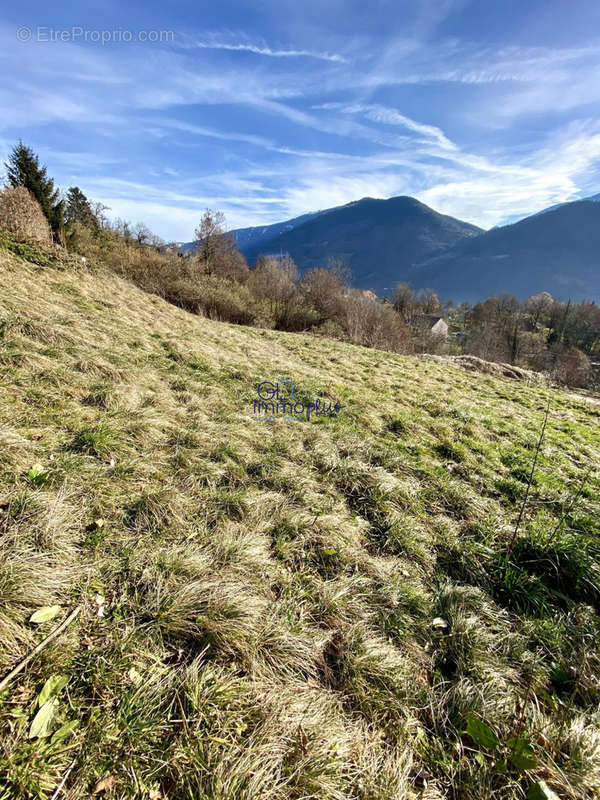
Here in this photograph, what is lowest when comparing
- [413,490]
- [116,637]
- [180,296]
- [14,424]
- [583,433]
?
[583,433]

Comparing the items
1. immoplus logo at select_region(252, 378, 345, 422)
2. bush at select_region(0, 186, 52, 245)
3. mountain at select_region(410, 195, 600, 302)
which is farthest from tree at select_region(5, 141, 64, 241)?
mountain at select_region(410, 195, 600, 302)

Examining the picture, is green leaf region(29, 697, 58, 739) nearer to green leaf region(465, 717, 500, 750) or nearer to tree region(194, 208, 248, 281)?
green leaf region(465, 717, 500, 750)

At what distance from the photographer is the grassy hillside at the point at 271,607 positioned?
53.8 inches

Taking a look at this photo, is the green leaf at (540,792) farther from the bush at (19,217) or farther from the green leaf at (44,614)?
the bush at (19,217)

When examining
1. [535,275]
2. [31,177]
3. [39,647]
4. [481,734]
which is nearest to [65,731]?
[39,647]

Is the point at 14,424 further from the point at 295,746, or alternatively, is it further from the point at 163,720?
the point at 295,746

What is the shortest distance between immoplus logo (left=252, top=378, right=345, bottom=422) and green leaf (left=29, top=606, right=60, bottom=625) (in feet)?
10.8

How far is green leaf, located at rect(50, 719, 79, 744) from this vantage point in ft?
4.15

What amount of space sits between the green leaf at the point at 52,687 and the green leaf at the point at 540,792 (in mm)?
2080

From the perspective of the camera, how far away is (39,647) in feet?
4.91

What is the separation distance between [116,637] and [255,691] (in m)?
0.77

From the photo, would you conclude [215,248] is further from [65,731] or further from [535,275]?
[535,275]

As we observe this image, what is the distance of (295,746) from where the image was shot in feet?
4.70

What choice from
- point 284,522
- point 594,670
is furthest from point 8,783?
point 594,670
